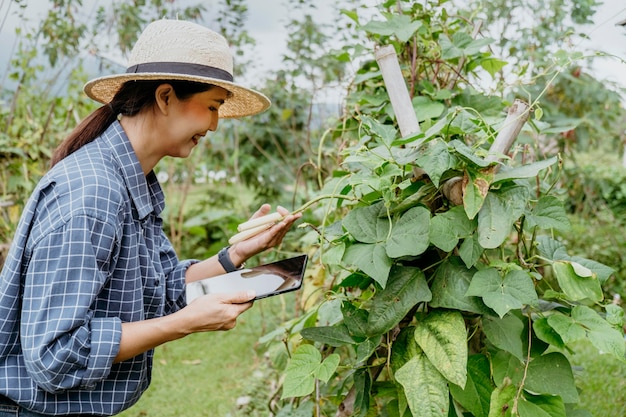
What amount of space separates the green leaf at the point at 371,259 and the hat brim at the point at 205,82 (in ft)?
1.66

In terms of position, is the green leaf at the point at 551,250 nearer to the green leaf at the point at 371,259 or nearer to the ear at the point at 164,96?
the green leaf at the point at 371,259

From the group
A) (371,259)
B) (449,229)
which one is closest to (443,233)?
(449,229)

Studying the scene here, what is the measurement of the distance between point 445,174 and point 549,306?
37 cm

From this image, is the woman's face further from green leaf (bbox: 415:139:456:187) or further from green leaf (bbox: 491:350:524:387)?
green leaf (bbox: 491:350:524:387)

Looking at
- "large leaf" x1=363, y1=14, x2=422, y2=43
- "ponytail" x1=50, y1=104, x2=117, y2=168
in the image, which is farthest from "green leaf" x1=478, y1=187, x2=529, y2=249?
"ponytail" x1=50, y1=104, x2=117, y2=168

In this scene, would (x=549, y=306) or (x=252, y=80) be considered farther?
(x=252, y=80)

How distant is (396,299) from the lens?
4.17ft

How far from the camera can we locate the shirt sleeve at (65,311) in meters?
1.18

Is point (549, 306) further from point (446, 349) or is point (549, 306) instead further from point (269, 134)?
point (269, 134)

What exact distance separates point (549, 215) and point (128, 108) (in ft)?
3.09

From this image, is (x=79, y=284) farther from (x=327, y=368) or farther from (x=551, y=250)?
(x=551, y=250)

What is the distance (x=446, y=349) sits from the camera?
1212mm

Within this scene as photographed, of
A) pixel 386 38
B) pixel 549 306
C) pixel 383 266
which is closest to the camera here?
pixel 383 266

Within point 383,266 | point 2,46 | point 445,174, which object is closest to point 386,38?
point 445,174
